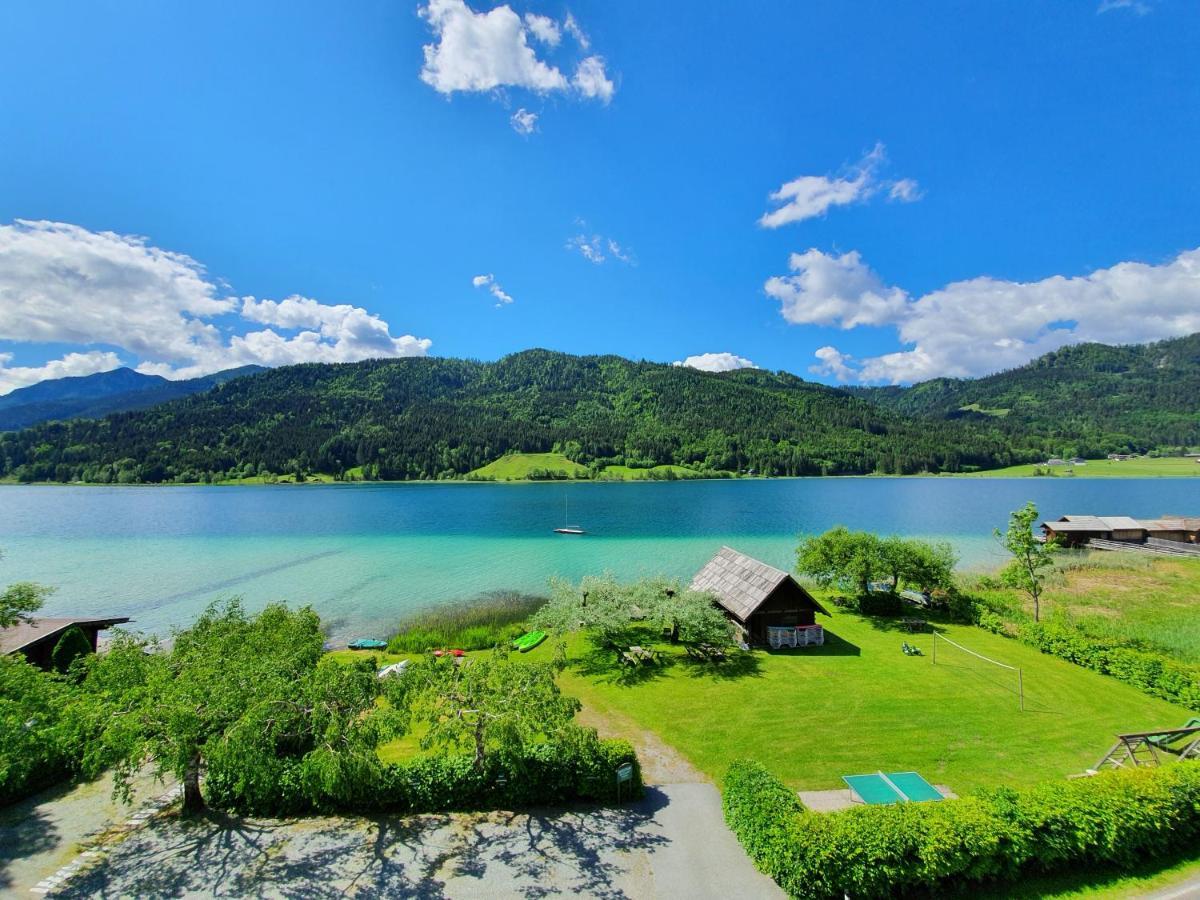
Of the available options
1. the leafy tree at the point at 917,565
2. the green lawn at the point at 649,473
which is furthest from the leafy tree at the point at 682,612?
the green lawn at the point at 649,473

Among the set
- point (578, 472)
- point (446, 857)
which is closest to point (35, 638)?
point (446, 857)

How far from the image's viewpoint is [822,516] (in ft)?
298

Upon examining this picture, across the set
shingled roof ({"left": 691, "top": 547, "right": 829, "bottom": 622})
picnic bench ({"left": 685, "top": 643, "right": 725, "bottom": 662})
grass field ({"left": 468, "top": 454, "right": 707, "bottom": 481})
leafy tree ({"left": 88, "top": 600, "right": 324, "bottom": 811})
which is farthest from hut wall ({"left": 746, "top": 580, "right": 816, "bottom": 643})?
grass field ({"left": 468, "top": 454, "right": 707, "bottom": 481})

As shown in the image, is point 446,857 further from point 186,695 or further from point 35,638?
point 35,638

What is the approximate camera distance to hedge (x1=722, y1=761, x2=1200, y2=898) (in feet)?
37.0

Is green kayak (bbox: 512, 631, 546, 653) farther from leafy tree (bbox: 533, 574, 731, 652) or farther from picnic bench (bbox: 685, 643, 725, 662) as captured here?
picnic bench (bbox: 685, 643, 725, 662)

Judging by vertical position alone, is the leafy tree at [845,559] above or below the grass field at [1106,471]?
below

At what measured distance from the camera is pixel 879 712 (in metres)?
20.7

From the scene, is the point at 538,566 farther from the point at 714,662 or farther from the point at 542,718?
the point at 542,718

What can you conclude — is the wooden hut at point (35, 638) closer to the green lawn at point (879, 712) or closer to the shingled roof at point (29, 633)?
the shingled roof at point (29, 633)

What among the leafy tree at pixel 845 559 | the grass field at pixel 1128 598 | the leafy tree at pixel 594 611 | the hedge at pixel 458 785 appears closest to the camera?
the hedge at pixel 458 785

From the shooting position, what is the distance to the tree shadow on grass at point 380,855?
12289 millimetres

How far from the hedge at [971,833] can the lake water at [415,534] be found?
1314 inches

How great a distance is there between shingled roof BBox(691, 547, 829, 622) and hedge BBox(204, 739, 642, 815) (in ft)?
49.3
